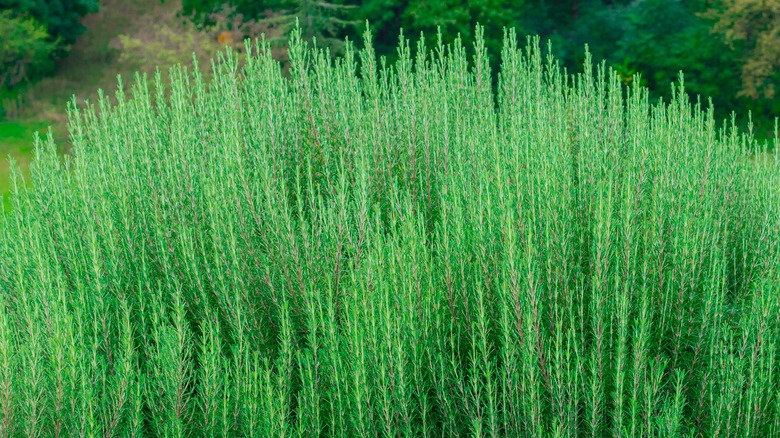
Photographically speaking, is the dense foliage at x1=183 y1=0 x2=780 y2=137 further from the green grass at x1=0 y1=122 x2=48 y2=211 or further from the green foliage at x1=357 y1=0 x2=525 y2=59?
the green grass at x1=0 y1=122 x2=48 y2=211

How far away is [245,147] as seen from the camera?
495 centimetres

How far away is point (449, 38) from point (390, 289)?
15.2 metres

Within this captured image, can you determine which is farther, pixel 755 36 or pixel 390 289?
pixel 755 36

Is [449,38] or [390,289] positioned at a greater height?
[390,289]

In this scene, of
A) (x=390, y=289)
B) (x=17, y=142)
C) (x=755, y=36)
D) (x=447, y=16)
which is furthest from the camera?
(x=447, y=16)

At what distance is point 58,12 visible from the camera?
2231 centimetres

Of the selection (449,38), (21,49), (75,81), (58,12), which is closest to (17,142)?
(21,49)

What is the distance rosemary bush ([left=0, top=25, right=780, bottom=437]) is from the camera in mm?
A: 3426

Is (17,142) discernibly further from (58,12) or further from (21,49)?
(58,12)

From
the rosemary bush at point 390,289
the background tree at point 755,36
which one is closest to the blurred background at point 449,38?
the background tree at point 755,36

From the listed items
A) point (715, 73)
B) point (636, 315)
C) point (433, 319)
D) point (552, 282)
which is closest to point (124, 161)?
point (433, 319)

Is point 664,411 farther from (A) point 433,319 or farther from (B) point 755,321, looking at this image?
(A) point 433,319

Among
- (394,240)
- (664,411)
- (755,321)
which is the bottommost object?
(664,411)

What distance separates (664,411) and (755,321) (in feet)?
1.90
